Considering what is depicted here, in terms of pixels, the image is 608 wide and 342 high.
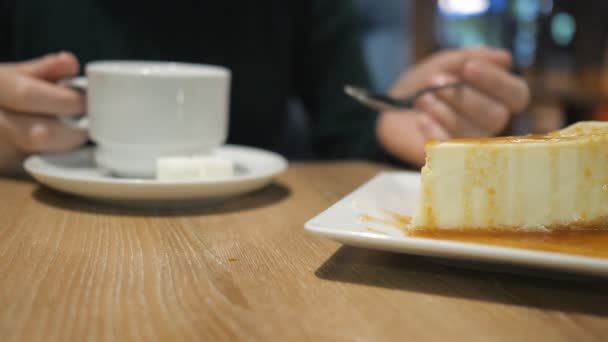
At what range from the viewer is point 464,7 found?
115 inches

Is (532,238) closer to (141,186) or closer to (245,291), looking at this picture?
(245,291)

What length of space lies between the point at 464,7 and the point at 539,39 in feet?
1.38

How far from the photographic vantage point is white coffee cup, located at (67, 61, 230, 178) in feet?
2.73

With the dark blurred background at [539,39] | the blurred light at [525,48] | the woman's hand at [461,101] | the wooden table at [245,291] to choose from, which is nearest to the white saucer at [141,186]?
the wooden table at [245,291]

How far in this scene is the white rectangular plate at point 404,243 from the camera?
459 mm

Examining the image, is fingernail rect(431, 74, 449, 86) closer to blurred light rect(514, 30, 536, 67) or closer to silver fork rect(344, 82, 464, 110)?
silver fork rect(344, 82, 464, 110)

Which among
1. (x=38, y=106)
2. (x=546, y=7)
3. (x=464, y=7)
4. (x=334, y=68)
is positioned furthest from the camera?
(x=464, y=7)

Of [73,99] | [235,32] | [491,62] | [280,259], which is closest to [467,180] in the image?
[280,259]

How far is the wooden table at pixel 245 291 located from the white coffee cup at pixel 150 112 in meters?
0.17

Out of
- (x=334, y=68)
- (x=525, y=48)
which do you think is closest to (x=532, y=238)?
(x=334, y=68)

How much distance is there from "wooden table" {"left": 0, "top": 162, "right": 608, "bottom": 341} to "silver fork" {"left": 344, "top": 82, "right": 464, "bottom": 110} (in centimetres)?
36

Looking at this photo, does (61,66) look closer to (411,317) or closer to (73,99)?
(73,99)

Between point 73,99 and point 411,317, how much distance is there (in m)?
0.73

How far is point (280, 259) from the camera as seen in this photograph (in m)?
0.60
